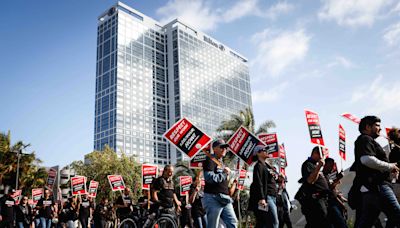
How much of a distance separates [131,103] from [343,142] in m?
120

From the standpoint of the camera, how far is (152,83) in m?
141

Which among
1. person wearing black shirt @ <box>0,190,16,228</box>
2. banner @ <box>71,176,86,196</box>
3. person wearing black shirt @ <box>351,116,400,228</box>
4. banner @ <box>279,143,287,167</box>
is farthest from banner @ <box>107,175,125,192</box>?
person wearing black shirt @ <box>351,116,400,228</box>

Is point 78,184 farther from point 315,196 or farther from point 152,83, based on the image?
point 152,83

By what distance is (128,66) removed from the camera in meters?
133

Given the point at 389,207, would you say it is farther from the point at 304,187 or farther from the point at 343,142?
the point at 343,142

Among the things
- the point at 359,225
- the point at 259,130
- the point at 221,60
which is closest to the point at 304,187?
the point at 359,225

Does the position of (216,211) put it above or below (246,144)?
below

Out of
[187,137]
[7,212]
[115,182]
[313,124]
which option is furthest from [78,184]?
[313,124]

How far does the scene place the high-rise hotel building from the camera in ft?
421

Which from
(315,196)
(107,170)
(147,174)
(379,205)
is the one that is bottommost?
(379,205)

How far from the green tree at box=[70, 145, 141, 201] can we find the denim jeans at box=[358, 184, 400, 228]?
35527 mm

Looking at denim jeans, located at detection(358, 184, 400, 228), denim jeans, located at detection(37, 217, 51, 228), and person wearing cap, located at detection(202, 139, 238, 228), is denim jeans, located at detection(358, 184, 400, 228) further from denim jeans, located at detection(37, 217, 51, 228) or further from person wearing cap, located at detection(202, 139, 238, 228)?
denim jeans, located at detection(37, 217, 51, 228)

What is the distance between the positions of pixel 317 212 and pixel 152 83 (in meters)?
138

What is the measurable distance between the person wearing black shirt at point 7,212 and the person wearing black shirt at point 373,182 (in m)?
10.5
